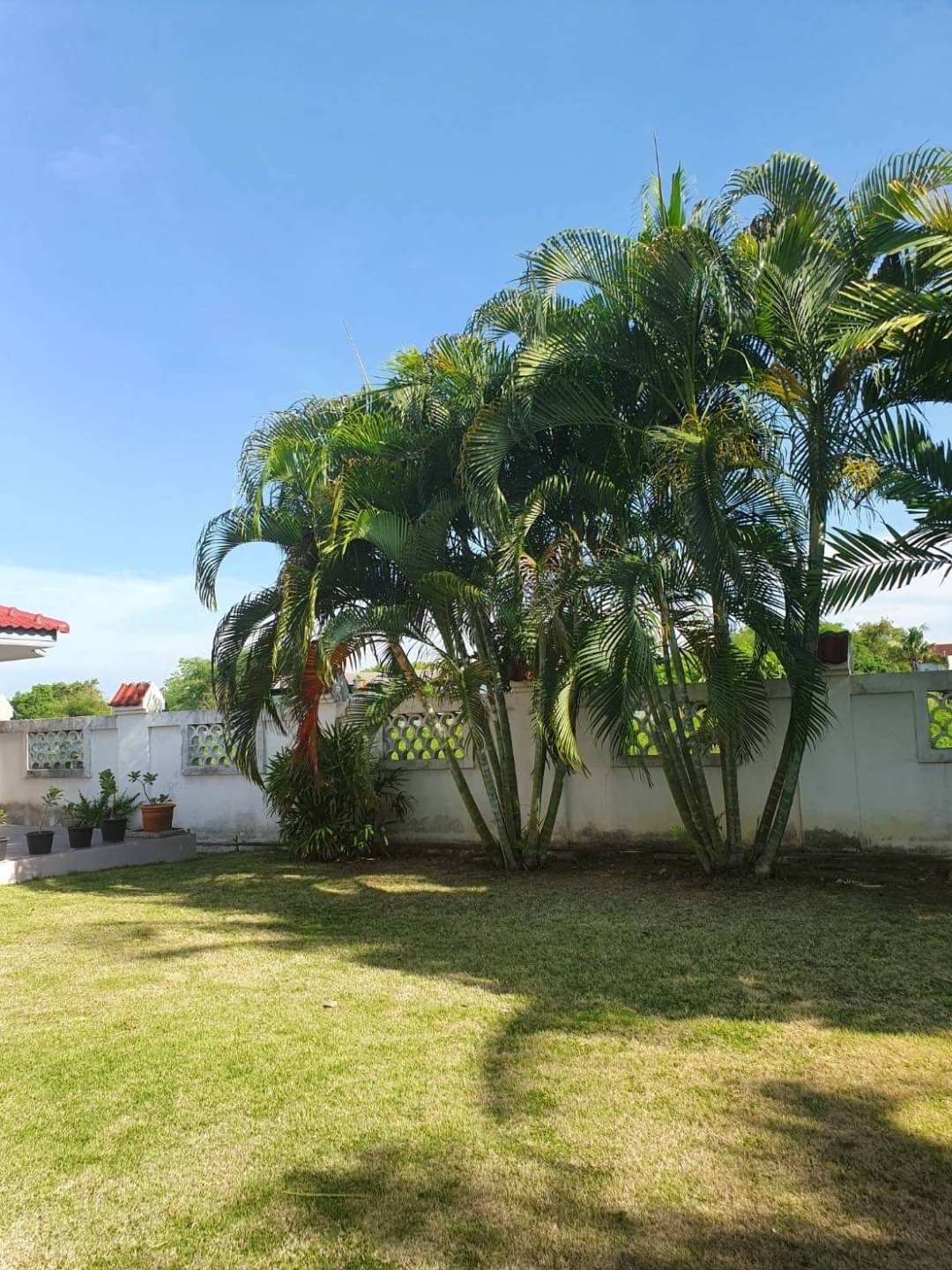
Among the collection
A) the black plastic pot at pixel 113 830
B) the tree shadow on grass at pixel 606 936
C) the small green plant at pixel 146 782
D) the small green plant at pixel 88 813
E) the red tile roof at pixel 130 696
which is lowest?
the tree shadow on grass at pixel 606 936

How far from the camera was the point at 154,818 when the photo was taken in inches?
390

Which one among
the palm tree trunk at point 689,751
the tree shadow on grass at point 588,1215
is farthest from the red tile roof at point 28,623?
the tree shadow on grass at point 588,1215

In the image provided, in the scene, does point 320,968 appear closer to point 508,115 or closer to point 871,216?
point 871,216

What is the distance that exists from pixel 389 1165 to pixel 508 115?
8494 mm

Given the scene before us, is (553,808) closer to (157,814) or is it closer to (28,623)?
(157,814)

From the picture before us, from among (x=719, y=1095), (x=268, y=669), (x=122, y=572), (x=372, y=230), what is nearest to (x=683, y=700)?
(x=268, y=669)

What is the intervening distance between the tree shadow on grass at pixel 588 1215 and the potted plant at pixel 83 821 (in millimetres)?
7667

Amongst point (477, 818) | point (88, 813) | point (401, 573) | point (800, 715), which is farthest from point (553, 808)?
point (88, 813)

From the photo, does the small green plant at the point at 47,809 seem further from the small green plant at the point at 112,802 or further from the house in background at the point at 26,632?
the house in background at the point at 26,632

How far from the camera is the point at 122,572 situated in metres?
18.0

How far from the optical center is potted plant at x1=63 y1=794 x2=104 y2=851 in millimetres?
9242

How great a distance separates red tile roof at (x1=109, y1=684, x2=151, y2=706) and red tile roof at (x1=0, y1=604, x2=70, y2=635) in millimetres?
1310

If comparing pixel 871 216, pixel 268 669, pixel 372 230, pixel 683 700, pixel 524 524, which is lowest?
pixel 683 700

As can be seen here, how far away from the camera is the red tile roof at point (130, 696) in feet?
36.4
